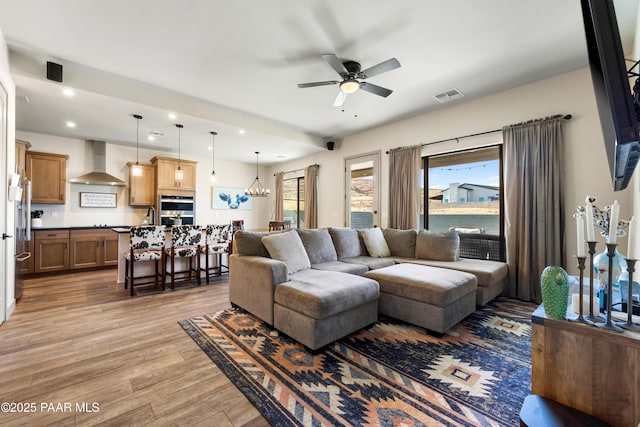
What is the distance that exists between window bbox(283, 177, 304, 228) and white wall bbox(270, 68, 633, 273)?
114 inches

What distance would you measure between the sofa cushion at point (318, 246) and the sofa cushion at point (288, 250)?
256 mm

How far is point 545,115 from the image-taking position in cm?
345

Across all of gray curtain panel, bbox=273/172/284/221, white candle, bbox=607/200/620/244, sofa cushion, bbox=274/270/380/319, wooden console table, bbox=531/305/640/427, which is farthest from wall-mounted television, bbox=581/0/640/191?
gray curtain panel, bbox=273/172/284/221

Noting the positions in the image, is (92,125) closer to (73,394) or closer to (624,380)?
(73,394)

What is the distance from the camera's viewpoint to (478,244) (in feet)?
13.6

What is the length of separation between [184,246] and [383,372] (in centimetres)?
370

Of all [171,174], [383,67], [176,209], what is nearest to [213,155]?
[171,174]

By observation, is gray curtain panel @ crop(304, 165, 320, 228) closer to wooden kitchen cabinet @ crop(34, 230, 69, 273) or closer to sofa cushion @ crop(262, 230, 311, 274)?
sofa cushion @ crop(262, 230, 311, 274)

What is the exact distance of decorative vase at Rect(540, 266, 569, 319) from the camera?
4.09 feet

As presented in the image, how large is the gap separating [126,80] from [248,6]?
7.41ft

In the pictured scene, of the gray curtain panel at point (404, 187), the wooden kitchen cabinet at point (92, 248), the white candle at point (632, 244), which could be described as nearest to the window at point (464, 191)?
the gray curtain panel at point (404, 187)

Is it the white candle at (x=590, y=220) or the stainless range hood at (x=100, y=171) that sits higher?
the stainless range hood at (x=100, y=171)

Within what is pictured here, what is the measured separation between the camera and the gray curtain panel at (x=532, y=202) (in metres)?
3.30

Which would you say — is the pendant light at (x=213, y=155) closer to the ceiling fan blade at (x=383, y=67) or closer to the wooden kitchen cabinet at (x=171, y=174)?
the wooden kitchen cabinet at (x=171, y=174)
